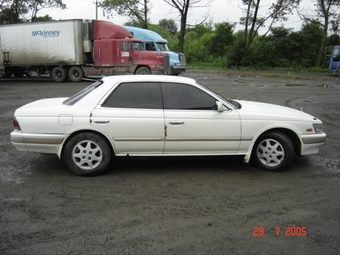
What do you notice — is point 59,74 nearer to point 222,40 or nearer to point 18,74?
point 18,74

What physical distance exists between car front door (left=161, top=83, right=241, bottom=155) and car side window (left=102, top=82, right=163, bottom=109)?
13cm

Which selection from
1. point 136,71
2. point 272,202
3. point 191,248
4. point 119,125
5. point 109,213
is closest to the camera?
point 191,248

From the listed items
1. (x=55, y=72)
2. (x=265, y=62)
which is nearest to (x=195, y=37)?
(x=265, y=62)

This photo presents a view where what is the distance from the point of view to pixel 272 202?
4.20m

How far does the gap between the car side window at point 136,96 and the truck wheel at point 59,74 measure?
17.5 metres

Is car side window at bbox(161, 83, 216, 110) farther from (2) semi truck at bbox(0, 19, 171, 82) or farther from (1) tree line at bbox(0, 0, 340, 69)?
(1) tree line at bbox(0, 0, 340, 69)

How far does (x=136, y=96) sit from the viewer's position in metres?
Answer: 5.13

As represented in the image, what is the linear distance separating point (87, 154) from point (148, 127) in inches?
37.6

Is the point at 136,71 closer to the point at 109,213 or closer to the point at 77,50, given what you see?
the point at 77,50

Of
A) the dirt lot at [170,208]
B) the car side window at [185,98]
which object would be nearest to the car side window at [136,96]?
the car side window at [185,98]

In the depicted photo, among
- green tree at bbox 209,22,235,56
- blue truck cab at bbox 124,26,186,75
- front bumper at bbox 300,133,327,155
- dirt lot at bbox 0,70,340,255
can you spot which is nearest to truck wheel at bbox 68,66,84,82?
blue truck cab at bbox 124,26,186,75

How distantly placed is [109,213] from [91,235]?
0.50m

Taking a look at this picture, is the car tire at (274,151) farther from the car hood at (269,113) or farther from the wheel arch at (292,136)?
the car hood at (269,113)
